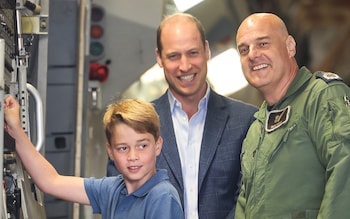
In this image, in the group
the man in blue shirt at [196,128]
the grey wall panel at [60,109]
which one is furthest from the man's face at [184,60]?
the grey wall panel at [60,109]

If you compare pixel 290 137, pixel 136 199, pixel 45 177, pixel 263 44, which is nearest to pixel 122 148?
pixel 136 199

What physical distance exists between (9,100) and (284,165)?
1.04 m

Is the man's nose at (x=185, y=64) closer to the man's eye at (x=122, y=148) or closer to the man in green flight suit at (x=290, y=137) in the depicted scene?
the man in green flight suit at (x=290, y=137)

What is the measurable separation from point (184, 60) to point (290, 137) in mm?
869

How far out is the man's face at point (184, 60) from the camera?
3.56 m

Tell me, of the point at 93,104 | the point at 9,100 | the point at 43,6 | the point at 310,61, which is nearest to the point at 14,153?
the point at 9,100

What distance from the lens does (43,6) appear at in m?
3.61

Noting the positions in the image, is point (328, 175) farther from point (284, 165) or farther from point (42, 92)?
point (42, 92)

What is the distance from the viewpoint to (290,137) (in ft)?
9.35

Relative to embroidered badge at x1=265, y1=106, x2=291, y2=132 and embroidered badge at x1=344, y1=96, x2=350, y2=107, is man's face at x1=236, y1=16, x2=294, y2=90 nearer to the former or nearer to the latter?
embroidered badge at x1=265, y1=106, x2=291, y2=132

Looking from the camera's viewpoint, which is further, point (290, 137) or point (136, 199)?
point (290, 137)

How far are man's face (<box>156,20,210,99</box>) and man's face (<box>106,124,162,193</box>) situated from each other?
0.83 m

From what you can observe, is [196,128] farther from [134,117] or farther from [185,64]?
[134,117]

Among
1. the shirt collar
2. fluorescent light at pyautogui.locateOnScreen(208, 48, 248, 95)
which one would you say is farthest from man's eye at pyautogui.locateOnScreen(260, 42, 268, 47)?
fluorescent light at pyautogui.locateOnScreen(208, 48, 248, 95)
